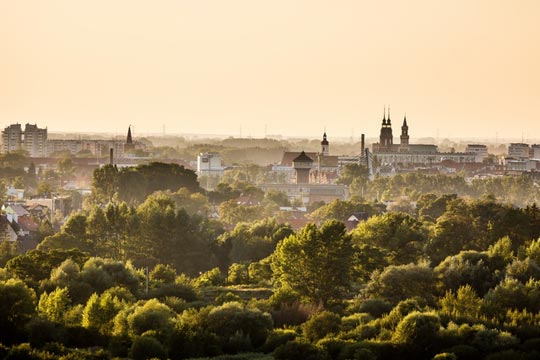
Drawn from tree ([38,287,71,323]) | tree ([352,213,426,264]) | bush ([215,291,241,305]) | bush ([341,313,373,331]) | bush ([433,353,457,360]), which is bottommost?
bush ([433,353,457,360])

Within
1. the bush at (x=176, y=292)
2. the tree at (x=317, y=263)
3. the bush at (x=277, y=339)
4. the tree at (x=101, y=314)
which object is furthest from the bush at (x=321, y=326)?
the bush at (x=176, y=292)

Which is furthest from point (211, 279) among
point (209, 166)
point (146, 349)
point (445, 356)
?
point (209, 166)

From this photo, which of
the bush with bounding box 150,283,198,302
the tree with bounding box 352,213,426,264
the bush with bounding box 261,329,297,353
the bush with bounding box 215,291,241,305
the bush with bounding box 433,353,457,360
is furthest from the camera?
the tree with bounding box 352,213,426,264

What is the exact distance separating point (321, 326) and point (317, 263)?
30.5 ft

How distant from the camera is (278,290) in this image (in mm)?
52312

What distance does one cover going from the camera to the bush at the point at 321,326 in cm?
4447

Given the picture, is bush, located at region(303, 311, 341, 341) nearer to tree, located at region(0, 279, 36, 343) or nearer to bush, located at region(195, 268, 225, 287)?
tree, located at region(0, 279, 36, 343)

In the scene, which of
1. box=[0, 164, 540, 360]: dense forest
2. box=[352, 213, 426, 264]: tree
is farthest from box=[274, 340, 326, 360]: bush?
box=[352, 213, 426, 264]: tree

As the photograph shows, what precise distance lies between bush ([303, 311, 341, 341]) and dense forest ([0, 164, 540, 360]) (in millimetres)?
54

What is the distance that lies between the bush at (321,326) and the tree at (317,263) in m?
6.51

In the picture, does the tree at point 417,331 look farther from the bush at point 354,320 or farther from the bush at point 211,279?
the bush at point 211,279

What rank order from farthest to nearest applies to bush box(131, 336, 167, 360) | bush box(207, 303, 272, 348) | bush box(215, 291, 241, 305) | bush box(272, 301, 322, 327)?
bush box(215, 291, 241, 305)
bush box(272, 301, 322, 327)
bush box(207, 303, 272, 348)
bush box(131, 336, 167, 360)

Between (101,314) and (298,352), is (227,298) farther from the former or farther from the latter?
(298,352)

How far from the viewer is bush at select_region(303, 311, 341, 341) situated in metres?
44.5
